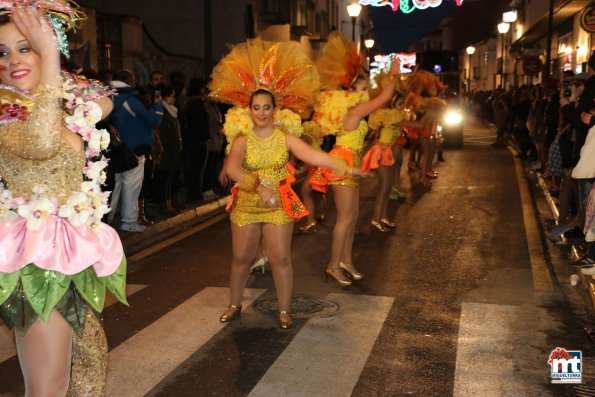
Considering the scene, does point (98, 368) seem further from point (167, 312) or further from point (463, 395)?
point (167, 312)

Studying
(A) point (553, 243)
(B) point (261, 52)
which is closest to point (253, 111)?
(B) point (261, 52)

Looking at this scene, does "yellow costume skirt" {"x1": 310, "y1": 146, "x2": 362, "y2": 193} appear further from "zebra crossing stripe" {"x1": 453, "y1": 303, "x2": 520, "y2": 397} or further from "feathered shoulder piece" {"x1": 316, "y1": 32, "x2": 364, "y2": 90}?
"zebra crossing stripe" {"x1": 453, "y1": 303, "x2": 520, "y2": 397}

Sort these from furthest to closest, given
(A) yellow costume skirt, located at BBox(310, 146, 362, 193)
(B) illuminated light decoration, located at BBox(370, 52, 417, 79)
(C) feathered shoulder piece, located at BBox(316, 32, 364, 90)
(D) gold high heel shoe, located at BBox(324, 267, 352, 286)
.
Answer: (B) illuminated light decoration, located at BBox(370, 52, 417, 79) < (C) feathered shoulder piece, located at BBox(316, 32, 364, 90) < (D) gold high heel shoe, located at BBox(324, 267, 352, 286) < (A) yellow costume skirt, located at BBox(310, 146, 362, 193)

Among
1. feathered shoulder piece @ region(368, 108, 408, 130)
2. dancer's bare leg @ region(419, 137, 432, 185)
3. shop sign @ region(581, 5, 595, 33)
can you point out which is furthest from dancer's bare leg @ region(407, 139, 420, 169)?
feathered shoulder piece @ region(368, 108, 408, 130)

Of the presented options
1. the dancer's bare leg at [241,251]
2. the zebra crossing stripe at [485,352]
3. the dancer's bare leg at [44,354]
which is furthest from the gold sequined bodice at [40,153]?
the zebra crossing stripe at [485,352]

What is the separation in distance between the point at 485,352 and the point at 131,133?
6.14 m

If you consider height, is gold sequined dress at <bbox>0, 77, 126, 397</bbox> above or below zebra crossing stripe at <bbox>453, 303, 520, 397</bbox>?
above

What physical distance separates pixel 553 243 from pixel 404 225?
2369mm

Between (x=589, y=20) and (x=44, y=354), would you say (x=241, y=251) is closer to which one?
(x=44, y=354)

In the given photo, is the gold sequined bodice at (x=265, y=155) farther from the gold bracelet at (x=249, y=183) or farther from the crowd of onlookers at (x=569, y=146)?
the crowd of onlookers at (x=569, y=146)

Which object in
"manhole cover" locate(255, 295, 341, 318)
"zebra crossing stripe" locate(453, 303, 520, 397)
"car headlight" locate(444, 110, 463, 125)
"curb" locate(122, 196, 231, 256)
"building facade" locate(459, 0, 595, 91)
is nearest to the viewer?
"zebra crossing stripe" locate(453, 303, 520, 397)

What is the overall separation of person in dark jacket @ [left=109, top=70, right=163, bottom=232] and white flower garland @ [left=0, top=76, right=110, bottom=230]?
245 inches

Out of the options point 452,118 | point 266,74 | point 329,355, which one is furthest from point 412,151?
point 329,355

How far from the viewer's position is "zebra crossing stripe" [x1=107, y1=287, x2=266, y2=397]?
5.01m
